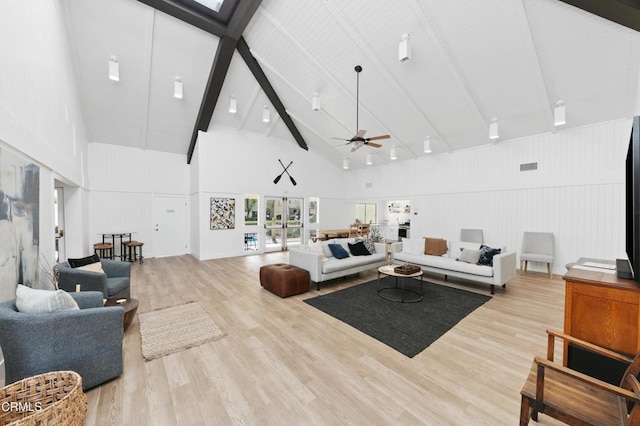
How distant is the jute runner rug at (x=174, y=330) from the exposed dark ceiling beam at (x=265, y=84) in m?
5.64

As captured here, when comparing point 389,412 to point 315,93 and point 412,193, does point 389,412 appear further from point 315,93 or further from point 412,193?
point 412,193

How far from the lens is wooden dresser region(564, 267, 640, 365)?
1.64m

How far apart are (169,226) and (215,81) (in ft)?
16.2

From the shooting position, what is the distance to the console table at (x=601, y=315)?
164 cm

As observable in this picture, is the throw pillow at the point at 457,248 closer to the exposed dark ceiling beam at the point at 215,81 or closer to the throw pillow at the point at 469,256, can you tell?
the throw pillow at the point at 469,256

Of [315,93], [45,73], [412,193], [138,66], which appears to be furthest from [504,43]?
[138,66]

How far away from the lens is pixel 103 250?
22.0 ft

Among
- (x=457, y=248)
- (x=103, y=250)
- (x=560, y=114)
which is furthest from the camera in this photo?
(x=103, y=250)

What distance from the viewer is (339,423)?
1.75 metres

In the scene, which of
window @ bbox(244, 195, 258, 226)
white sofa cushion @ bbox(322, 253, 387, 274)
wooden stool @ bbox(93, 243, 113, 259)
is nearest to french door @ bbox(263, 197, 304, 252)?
window @ bbox(244, 195, 258, 226)

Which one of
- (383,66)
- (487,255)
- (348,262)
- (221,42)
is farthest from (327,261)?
(221,42)

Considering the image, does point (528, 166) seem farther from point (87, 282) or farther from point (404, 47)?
point (87, 282)

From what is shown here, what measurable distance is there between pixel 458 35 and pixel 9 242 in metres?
6.07

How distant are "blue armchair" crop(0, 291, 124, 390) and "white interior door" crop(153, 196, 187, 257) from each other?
6.61m
